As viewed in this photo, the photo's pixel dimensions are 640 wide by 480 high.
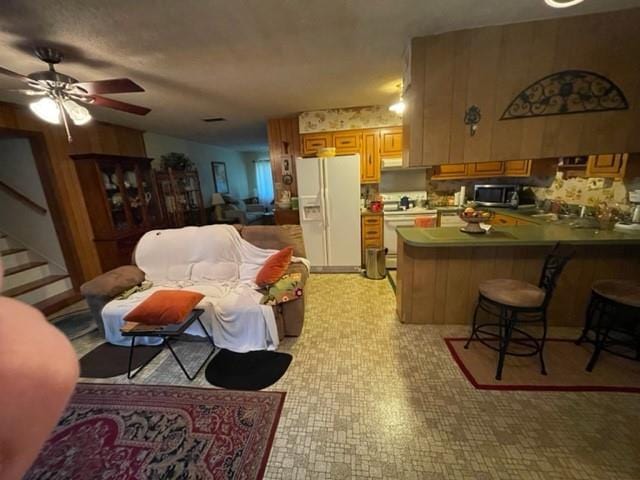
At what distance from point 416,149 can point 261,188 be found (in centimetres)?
783

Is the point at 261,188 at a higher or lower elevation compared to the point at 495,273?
higher

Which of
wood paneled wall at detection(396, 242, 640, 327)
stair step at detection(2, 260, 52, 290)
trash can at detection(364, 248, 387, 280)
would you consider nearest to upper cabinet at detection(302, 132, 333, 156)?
trash can at detection(364, 248, 387, 280)

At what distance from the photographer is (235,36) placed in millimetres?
1791

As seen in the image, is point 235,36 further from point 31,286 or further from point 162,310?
point 31,286

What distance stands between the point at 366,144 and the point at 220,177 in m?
4.69

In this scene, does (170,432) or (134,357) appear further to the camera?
(134,357)

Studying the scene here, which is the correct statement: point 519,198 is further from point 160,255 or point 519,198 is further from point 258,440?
point 160,255

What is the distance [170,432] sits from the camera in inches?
Answer: 63.2

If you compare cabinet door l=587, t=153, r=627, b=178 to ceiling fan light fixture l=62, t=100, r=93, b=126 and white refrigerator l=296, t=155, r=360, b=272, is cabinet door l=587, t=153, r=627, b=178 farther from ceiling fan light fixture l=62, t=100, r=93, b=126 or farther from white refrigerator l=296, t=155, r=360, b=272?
ceiling fan light fixture l=62, t=100, r=93, b=126

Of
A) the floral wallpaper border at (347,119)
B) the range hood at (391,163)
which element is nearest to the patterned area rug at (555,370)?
the range hood at (391,163)

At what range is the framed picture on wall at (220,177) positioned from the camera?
7064 mm

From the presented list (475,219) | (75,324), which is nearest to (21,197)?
(75,324)

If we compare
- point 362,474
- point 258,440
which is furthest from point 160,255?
point 362,474

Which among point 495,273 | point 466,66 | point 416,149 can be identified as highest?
point 466,66
